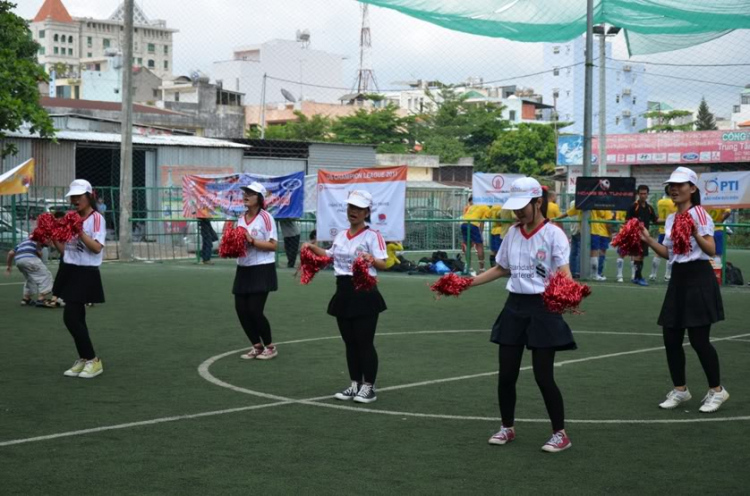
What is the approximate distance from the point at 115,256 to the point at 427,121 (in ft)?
160

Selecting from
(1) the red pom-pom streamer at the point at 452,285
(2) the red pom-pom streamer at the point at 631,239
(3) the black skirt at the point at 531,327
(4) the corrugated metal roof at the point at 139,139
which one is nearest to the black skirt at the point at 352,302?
(1) the red pom-pom streamer at the point at 452,285

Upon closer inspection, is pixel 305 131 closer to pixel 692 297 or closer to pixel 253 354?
pixel 253 354

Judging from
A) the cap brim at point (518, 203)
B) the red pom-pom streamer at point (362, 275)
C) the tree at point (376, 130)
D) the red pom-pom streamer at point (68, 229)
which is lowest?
the red pom-pom streamer at point (362, 275)

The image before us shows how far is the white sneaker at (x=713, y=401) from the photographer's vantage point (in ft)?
28.3

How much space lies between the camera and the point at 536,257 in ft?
23.7

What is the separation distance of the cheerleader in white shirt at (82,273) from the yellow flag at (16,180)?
498 inches

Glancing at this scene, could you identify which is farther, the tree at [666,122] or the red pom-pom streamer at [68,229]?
the tree at [666,122]

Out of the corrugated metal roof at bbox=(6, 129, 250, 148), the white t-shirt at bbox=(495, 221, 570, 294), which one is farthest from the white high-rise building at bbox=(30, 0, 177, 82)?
the white t-shirt at bbox=(495, 221, 570, 294)

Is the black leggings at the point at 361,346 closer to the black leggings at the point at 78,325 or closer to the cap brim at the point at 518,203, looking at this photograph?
the cap brim at the point at 518,203

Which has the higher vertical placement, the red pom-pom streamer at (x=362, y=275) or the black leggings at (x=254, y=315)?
the red pom-pom streamer at (x=362, y=275)

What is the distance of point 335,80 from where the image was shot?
122 meters

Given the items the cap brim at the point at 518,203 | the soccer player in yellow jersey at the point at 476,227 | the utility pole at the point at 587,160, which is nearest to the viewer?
the cap brim at the point at 518,203

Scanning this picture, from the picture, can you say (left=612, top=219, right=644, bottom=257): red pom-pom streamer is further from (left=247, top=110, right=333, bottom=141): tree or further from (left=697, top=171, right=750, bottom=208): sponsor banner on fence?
(left=247, top=110, right=333, bottom=141): tree

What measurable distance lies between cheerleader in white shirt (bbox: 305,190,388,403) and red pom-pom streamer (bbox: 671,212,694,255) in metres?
2.39
